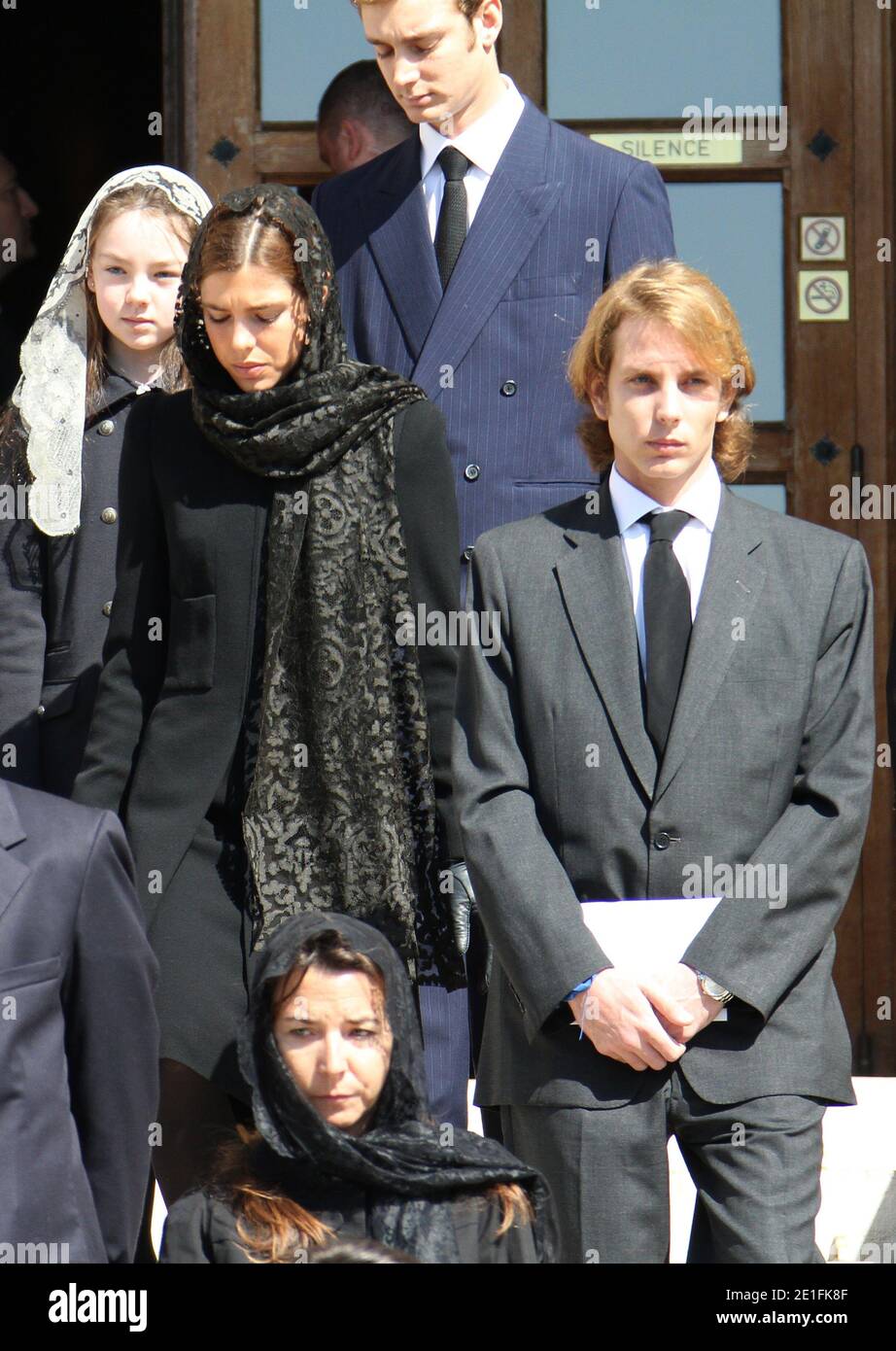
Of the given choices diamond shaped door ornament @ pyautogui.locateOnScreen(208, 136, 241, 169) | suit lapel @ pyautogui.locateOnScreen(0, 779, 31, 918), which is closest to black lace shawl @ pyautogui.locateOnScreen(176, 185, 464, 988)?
suit lapel @ pyautogui.locateOnScreen(0, 779, 31, 918)

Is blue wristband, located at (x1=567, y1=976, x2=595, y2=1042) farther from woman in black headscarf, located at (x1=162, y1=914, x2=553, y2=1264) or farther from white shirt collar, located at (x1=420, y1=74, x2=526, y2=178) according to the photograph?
white shirt collar, located at (x1=420, y1=74, x2=526, y2=178)

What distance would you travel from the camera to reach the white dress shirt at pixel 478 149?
441 centimetres

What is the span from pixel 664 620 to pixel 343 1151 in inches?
38.2

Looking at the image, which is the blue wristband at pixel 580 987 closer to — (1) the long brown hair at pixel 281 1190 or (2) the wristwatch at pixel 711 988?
(2) the wristwatch at pixel 711 988

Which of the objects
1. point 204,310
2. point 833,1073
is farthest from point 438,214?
point 833,1073

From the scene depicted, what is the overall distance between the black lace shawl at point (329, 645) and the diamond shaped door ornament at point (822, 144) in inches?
91.4

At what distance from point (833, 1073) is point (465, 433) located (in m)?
1.39

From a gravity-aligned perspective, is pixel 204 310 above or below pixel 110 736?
above

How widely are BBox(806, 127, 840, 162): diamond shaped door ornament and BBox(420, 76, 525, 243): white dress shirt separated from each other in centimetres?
151

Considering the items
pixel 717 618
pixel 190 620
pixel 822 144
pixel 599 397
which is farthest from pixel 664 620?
pixel 822 144

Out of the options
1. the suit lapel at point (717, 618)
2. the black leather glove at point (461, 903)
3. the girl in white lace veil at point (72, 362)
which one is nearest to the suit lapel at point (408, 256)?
the girl in white lace veil at point (72, 362)

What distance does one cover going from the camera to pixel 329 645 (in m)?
3.71
